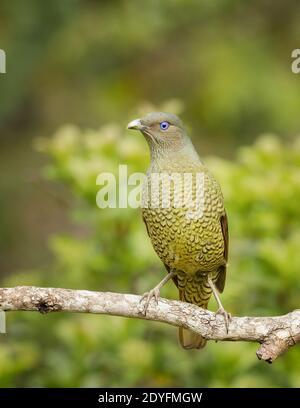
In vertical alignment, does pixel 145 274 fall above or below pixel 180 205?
below

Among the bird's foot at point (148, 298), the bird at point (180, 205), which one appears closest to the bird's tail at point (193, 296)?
the bird at point (180, 205)

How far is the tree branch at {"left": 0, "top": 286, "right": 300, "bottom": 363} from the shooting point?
15.2 feet

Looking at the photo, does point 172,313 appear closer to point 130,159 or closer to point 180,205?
point 180,205

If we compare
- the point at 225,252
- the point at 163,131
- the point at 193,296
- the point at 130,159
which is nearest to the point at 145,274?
the point at 130,159

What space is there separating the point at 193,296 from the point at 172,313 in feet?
2.45

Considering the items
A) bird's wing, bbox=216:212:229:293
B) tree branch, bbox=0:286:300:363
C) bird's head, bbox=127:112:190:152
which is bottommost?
tree branch, bbox=0:286:300:363

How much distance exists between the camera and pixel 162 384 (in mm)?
6543

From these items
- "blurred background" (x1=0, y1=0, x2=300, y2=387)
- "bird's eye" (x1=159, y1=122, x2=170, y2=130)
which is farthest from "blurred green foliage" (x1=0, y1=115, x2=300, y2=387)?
"bird's eye" (x1=159, y1=122, x2=170, y2=130)

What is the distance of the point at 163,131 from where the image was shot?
5.18m

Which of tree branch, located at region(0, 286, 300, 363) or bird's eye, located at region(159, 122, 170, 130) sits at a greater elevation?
bird's eye, located at region(159, 122, 170, 130)

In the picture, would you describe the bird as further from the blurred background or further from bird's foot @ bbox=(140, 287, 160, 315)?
the blurred background

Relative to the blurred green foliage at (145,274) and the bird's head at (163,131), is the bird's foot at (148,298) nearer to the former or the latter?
the bird's head at (163,131)

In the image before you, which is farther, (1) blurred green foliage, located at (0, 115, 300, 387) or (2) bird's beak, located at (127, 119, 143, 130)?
(1) blurred green foliage, located at (0, 115, 300, 387)

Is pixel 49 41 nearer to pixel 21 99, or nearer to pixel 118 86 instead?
pixel 21 99
